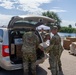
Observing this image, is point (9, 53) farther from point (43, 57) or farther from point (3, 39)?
point (43, 57)

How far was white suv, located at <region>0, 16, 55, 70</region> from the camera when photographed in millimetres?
7055

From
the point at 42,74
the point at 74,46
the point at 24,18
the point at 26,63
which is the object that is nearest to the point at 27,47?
the point at 26,63

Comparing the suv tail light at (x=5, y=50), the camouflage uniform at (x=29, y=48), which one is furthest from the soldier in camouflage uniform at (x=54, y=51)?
the suv tail light at (x=5, y=50)

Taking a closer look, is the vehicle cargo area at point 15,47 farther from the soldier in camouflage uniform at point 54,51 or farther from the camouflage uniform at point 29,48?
the soldier in camouflage uniform at point 54,51

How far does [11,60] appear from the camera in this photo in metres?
7.21

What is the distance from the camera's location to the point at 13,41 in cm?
744

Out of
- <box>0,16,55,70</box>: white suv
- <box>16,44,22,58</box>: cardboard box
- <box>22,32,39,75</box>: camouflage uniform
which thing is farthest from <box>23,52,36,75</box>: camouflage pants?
<box>16,44,22,58</box>: cardboard box

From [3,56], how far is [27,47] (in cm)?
83

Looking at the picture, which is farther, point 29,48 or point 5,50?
point 5,50

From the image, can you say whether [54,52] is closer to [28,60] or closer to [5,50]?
[28,60]

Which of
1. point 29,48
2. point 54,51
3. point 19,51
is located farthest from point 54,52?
point 19,51

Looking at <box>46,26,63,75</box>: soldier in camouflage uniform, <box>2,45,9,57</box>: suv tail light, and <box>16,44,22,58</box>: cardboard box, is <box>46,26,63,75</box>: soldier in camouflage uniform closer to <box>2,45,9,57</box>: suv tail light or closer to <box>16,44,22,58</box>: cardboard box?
<box>16,44,22,58</box>: cardboard box

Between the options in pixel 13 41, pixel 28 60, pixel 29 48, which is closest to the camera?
pixel 29 48

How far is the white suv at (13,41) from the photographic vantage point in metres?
7.06
